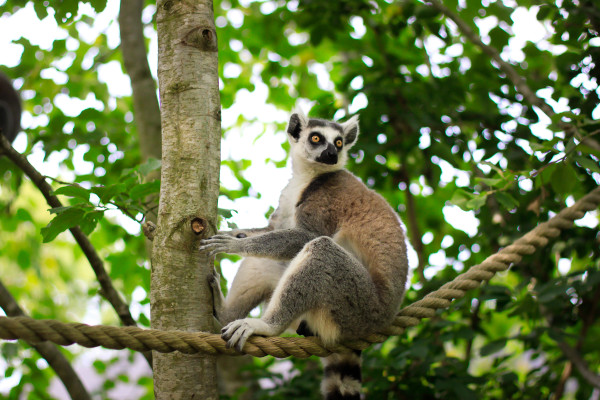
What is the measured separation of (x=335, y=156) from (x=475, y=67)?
1949mm

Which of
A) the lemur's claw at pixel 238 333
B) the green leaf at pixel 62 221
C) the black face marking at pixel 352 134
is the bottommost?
the lemur's claw at pixel 238 333

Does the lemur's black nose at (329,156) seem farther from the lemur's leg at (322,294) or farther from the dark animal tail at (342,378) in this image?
the dark animal tail at (342,378)

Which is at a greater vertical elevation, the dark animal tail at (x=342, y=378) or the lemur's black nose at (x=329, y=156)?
the lemur's black nose at (x=329, y=156)

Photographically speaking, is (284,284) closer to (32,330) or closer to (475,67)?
(32,330)

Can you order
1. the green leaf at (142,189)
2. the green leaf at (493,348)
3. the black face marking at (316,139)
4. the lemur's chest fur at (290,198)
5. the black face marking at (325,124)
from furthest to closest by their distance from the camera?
the black face marking at (325,124) < the black face marking at (316,139) < the lemur's chest fur at (290,198) < the green leaf at (493,348) < the green leaf at (142,189)

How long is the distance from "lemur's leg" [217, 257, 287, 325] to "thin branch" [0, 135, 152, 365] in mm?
725

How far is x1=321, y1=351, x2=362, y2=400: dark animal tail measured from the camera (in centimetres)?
324

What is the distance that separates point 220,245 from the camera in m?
2.91

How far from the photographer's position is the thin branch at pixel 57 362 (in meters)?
3.55

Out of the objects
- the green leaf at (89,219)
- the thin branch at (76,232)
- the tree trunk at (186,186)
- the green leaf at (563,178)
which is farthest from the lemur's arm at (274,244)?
the green leaf at (563,178)

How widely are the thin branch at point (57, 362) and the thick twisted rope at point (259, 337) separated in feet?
5.66

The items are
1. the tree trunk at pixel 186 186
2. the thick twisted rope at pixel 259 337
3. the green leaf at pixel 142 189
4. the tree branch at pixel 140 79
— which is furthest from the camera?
the tree branch at pixel 140 79

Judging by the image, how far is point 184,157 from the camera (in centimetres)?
273

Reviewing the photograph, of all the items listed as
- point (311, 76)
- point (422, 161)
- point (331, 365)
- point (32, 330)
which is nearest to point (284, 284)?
point (331, 365)
